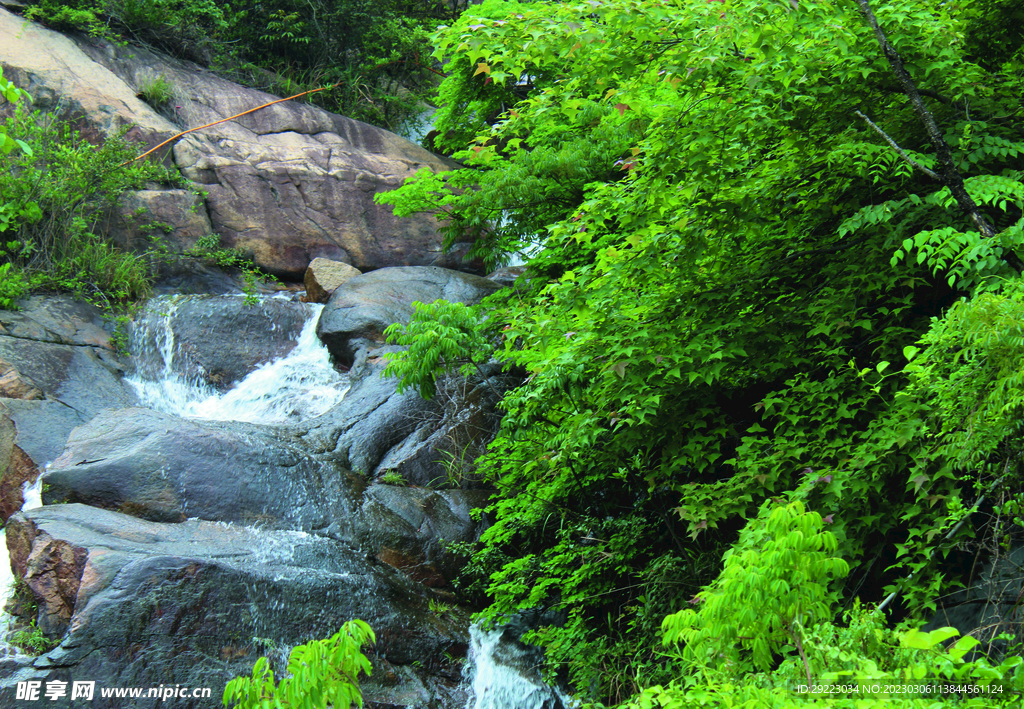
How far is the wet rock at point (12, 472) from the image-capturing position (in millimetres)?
7488

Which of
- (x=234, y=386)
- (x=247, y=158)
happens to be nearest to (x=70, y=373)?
(x=234, y=386)

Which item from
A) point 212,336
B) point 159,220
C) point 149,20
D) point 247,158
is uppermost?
point 149,20

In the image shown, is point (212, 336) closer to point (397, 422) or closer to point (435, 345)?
point (397, 422)

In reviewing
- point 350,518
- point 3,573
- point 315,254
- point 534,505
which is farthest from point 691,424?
point 315,254

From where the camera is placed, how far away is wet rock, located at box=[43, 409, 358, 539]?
22.6ft

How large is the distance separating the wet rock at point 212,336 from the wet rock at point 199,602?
4463mm

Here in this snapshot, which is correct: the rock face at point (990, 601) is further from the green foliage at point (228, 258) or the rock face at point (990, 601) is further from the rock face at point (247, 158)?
the rock face at point (247, 158)

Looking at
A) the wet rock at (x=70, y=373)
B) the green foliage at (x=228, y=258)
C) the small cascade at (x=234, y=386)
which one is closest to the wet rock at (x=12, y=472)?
the wet rock at (x=70, y=373)

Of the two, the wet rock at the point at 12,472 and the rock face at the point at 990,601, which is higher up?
the rock face at the point at 990,601

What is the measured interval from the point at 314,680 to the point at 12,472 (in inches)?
258

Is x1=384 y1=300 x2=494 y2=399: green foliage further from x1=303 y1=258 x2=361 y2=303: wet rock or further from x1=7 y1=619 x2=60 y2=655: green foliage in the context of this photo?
x1=303 y1=258 x2=361 y2=303: wet rock

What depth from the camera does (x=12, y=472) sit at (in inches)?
302

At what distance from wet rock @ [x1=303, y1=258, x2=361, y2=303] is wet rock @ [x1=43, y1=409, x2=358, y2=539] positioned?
200 inches

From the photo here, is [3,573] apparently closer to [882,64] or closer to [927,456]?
[927,456]
